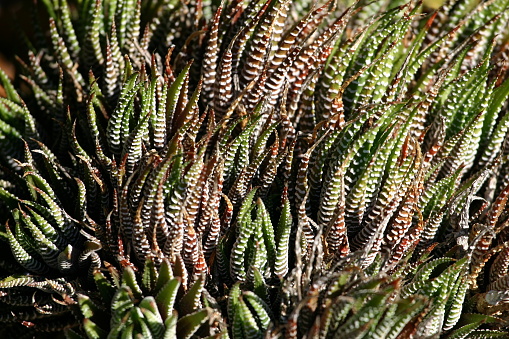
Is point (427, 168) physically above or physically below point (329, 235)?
above

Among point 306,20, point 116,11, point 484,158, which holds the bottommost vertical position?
point 484,158

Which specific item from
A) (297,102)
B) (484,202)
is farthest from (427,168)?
(297,102)

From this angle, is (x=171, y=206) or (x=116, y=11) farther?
(x=116, y=11)

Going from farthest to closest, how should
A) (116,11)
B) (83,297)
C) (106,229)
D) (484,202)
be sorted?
(116,11), (484,202), (106,229), (83,297)

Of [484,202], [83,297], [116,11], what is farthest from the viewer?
[116,11]

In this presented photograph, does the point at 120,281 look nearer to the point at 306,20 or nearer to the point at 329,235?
the point at 329,235

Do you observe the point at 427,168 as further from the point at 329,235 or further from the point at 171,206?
the point at 171,206
